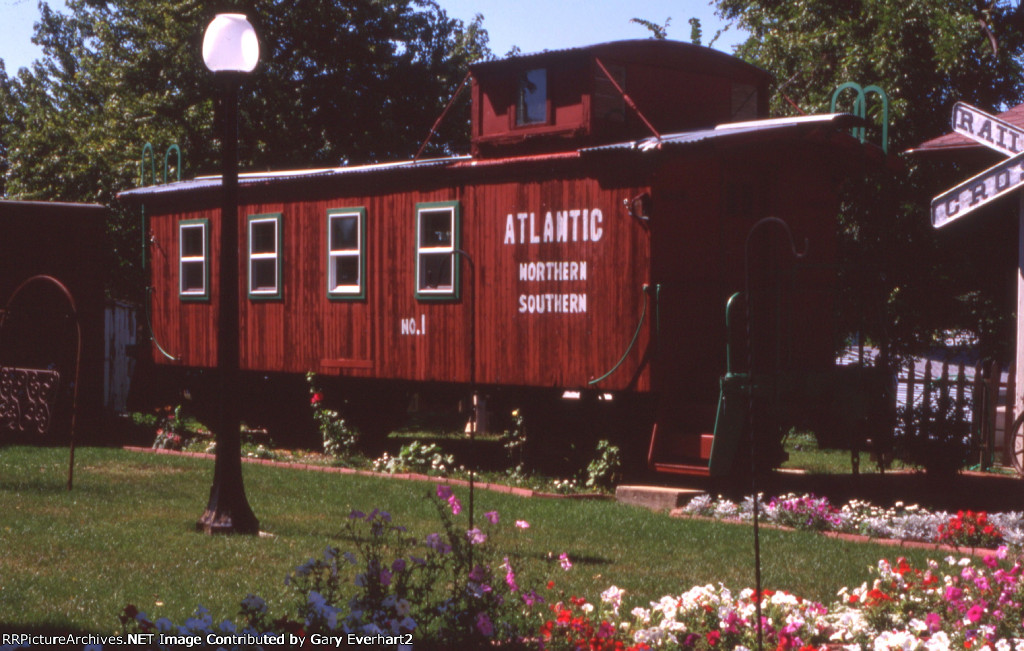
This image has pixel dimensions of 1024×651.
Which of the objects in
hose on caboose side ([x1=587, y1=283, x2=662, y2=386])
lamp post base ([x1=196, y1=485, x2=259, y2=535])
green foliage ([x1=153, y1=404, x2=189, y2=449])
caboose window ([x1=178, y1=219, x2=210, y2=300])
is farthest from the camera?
caboose window ([x1=178, y1=219, x2=210, y2=300])

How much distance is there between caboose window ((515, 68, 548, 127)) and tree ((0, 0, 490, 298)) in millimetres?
15464

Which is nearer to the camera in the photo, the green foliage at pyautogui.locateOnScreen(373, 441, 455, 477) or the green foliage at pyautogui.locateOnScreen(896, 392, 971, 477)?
the green foliage at pyautogui.locateOnScreen(896, 392, 971, 477)

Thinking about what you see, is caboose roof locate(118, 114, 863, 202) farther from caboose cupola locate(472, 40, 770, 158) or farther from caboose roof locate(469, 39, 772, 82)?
caboose roof locate(469, 39, 772, 82)

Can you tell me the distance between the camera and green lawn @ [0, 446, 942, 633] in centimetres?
697

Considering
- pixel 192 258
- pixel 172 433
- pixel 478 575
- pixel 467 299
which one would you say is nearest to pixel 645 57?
pixel 467 299

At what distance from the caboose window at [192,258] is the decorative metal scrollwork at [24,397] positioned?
2.70 metres

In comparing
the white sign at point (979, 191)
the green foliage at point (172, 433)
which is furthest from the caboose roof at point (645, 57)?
the green foliage at point (172, 433)

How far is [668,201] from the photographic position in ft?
40.9

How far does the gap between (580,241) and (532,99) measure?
6.00 feet

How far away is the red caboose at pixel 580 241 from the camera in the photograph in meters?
12.4

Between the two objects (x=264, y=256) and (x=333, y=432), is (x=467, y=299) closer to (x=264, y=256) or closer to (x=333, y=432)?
(x=333, y=432)

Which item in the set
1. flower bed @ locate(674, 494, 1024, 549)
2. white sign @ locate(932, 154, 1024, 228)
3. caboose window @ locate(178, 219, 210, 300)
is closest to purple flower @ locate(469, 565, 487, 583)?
flower bed @ locate(674, 494, 1024, 549)

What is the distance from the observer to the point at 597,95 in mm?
13102

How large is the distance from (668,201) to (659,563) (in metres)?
4.90
